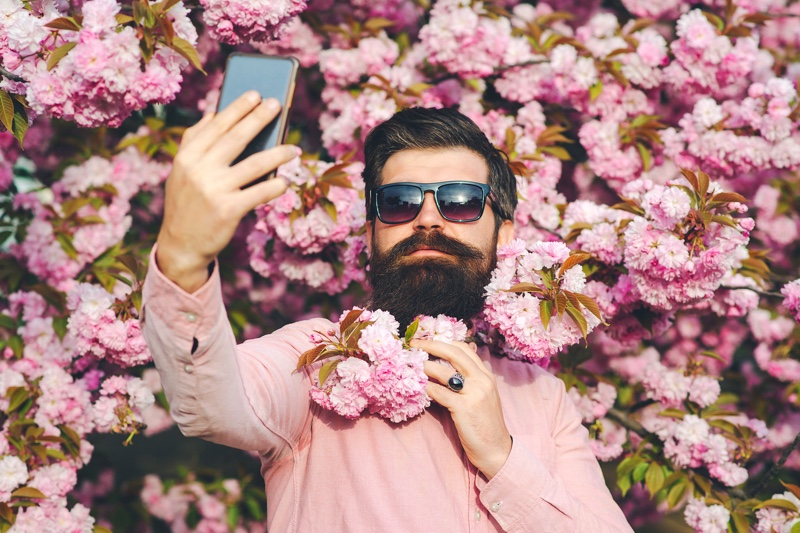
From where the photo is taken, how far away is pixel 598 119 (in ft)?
12.9

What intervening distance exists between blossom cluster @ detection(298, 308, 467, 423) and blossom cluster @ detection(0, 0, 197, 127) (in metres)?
1.04

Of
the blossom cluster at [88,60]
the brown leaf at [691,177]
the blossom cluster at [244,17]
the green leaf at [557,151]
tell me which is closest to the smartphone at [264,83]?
the blossom cluster at [88,60]

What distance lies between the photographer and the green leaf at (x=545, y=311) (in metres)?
2.05

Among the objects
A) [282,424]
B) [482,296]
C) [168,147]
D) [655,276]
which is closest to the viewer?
[282,424]

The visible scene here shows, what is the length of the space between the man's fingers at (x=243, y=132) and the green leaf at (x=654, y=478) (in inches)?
101

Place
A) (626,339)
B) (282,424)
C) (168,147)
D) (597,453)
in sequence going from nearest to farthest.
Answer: (282,424)
(626,339)
(597,453)
(168,147)

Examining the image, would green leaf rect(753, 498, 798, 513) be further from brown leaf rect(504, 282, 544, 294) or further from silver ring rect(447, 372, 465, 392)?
silver ring rect(447, 372, 465, 392)

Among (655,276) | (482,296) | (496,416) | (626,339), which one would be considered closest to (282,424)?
(496,416)

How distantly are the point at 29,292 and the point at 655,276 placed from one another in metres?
2.86

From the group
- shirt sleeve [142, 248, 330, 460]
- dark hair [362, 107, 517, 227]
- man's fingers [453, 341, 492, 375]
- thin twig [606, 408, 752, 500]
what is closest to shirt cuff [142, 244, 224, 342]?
shirt sleeve [142, 248, 330, 460]

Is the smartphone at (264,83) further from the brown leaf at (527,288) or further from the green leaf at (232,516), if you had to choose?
the green leaf at (232,516)

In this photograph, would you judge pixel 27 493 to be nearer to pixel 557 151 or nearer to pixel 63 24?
pixel 63 24

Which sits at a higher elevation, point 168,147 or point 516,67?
point 516,67

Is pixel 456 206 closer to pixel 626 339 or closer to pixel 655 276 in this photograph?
pixel 655 276
